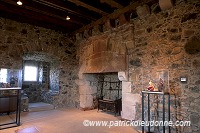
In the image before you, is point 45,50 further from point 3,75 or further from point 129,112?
point 129,112

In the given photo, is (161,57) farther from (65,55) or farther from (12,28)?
(12,28)

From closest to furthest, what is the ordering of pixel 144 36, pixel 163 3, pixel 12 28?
pixel 163 3 → pixel 144 36 → pixel 12 28

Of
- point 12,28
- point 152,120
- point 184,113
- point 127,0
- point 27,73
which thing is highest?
point 127,0

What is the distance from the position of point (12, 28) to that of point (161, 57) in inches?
160

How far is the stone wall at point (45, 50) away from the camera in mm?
4324

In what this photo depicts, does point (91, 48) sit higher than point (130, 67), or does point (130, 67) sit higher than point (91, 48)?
point (91, 48)

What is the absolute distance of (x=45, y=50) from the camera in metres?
4.99

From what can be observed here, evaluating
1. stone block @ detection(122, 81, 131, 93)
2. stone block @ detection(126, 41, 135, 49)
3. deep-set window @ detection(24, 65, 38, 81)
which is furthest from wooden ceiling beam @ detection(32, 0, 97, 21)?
deep-set window @ detection(24, 65, 38, 81)

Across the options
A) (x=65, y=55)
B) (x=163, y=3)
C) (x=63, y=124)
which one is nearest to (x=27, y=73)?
(x=65, y=55)

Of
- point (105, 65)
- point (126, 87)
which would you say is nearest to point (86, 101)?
point (105, 65)

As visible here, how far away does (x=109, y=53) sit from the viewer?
3.97 m

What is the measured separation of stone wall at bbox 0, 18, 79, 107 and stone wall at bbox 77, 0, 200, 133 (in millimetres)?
2335

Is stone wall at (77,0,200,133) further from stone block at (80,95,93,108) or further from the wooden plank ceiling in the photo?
stone block at (80,95,93,108)

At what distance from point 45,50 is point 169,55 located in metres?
3.73
